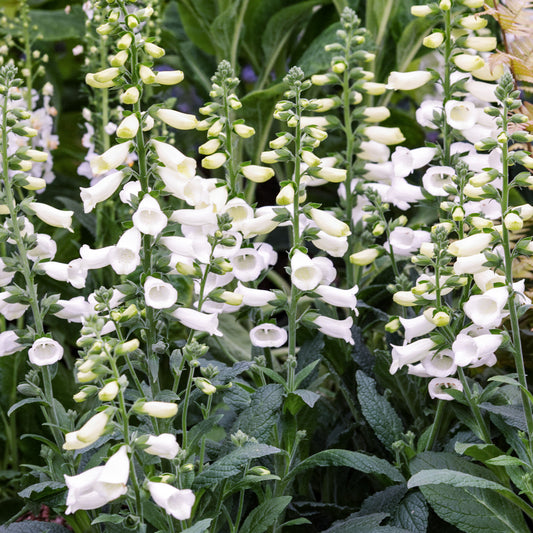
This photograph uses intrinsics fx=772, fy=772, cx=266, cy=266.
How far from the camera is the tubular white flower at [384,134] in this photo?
57.8 inches

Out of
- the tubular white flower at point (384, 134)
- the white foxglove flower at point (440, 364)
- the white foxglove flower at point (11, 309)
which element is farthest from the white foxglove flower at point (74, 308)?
the tubular white flower at point (384, 134)

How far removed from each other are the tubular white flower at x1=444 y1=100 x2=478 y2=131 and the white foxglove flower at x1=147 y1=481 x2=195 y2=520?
75cm

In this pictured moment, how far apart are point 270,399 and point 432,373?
0.25 metres

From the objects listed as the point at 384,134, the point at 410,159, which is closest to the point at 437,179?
the point at 410,159

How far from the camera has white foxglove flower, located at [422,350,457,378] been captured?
1.17m

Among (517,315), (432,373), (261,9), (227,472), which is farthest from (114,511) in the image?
(261,9)

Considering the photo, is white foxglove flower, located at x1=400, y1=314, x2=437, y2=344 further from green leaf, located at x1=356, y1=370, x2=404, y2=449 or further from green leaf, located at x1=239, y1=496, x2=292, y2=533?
green leaf, located at x1=239, y1=496, x2=292, y2=533

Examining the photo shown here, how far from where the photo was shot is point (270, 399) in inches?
45.8

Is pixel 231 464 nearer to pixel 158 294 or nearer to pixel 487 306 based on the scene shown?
pixel 158 294

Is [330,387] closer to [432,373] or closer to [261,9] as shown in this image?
[432,373]

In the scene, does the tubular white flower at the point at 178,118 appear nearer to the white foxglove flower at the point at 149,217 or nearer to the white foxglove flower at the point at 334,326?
the white foxglove flower at the point at 149,217

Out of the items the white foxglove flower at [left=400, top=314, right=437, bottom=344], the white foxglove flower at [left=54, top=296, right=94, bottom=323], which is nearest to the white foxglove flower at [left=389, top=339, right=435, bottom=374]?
the white foxglove flower at [left=400, top=314, right=437, bottom=344]

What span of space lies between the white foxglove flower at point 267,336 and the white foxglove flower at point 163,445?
0.35 m

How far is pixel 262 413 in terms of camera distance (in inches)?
45.4
